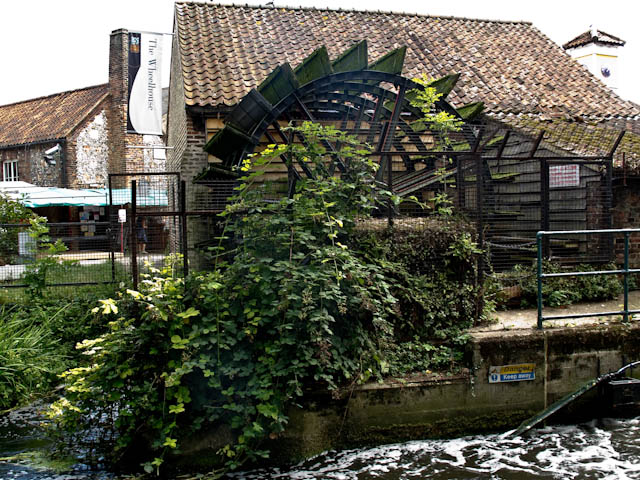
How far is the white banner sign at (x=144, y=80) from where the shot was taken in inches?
521

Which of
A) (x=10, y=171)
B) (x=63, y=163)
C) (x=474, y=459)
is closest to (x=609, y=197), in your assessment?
(x=474, y=459)

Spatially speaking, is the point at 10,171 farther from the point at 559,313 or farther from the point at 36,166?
the point at 559,313

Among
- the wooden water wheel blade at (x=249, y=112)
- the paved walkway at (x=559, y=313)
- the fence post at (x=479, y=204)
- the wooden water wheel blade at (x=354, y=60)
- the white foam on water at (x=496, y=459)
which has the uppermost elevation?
the wooden water wheel blade at (x=354, y=60)

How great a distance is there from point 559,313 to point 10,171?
85.4 ft

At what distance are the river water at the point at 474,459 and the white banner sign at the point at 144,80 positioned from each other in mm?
8514

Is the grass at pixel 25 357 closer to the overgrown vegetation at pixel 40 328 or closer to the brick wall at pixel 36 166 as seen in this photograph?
the overgrown vegetation at pixel 40 328

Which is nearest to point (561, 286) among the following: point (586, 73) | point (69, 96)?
point (586, 73)

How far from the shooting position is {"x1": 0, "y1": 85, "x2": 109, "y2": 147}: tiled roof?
2477 cm

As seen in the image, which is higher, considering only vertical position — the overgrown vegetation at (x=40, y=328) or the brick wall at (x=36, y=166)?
the brick wall at (x=36, y=166)

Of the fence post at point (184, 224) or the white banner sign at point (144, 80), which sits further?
the white banner sign at point (144, 80)

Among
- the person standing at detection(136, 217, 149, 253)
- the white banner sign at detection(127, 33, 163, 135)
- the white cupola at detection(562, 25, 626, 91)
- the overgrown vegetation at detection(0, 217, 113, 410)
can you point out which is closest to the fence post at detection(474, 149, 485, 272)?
the overgrown vegetation at detection(0, 217, 113, 410)

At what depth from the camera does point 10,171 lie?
26.9m

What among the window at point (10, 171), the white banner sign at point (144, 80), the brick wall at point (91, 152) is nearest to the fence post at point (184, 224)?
the white banner sign at point (144, 80)

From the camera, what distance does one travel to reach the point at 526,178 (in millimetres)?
10586
